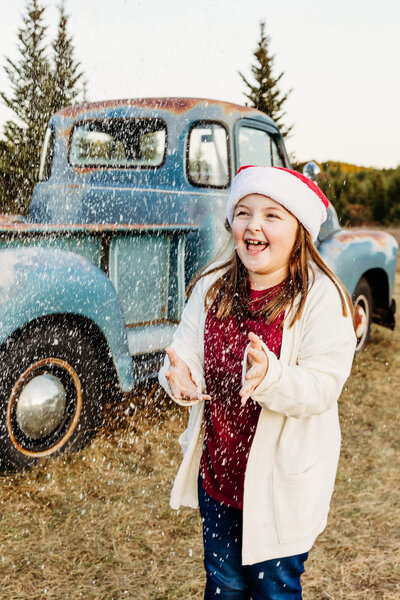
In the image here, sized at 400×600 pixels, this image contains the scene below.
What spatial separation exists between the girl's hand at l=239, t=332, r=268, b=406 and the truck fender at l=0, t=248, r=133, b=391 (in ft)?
5.23

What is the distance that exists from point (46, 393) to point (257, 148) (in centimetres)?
223

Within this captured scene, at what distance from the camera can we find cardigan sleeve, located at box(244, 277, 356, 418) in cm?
129

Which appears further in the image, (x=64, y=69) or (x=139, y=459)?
(x=64, y=69)

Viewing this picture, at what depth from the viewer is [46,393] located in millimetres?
2811

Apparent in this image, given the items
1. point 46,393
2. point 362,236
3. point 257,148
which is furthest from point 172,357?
point 362,236

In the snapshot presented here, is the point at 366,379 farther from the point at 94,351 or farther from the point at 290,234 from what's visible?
the point at 290,234

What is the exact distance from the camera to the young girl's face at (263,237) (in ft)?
4.80

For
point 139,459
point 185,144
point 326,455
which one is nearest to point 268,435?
point 326,455

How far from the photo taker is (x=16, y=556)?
7.58ft

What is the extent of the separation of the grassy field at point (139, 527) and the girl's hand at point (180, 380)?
3.46 ft

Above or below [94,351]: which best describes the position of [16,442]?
below

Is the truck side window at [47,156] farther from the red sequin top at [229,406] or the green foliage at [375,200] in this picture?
the green foliage at [375,200]

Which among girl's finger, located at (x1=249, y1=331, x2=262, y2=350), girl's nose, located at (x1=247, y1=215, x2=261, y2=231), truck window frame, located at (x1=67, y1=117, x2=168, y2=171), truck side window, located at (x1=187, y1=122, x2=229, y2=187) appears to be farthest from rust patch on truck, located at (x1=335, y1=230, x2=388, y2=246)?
girl's finger, located at (x1=249, y1=331, x2=262, y2=350)

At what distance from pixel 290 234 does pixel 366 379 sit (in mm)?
3593
